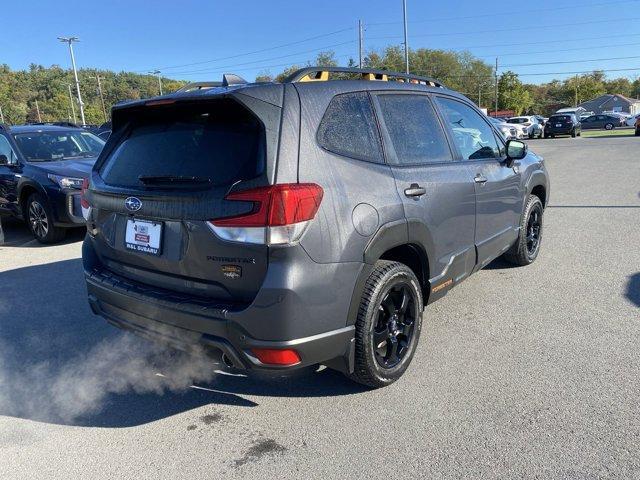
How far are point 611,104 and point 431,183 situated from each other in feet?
353

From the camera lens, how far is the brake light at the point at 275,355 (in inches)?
94.6

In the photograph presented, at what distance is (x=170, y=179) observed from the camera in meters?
2.66

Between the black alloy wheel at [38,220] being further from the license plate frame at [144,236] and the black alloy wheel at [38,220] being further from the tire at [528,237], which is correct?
the tire at [528,237]

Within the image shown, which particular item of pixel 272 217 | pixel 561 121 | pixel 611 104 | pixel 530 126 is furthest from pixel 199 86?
pixel 611 104

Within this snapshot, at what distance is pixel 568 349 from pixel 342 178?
2.14 meters

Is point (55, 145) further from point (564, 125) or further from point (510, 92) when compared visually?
point (510, 92)

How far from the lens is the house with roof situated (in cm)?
8976

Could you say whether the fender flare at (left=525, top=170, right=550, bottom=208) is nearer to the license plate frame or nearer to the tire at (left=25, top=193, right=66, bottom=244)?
the license plate frame

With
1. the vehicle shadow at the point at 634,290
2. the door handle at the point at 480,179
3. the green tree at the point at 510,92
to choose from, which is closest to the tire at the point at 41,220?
the door handle at the point at 480,179

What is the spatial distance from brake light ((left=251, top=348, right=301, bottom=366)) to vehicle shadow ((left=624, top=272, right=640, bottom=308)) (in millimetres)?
3247

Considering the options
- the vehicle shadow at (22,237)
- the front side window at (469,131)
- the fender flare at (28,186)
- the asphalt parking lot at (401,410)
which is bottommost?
the asphalt parking lot at (401,410)

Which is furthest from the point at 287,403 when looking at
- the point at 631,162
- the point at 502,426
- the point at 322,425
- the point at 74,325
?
the point at 631,162

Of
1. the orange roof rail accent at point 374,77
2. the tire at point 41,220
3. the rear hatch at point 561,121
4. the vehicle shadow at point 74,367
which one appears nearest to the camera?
the vehicle shadow at point 74,367

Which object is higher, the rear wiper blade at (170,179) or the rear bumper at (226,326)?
the rear wiper blade at (170,179)
